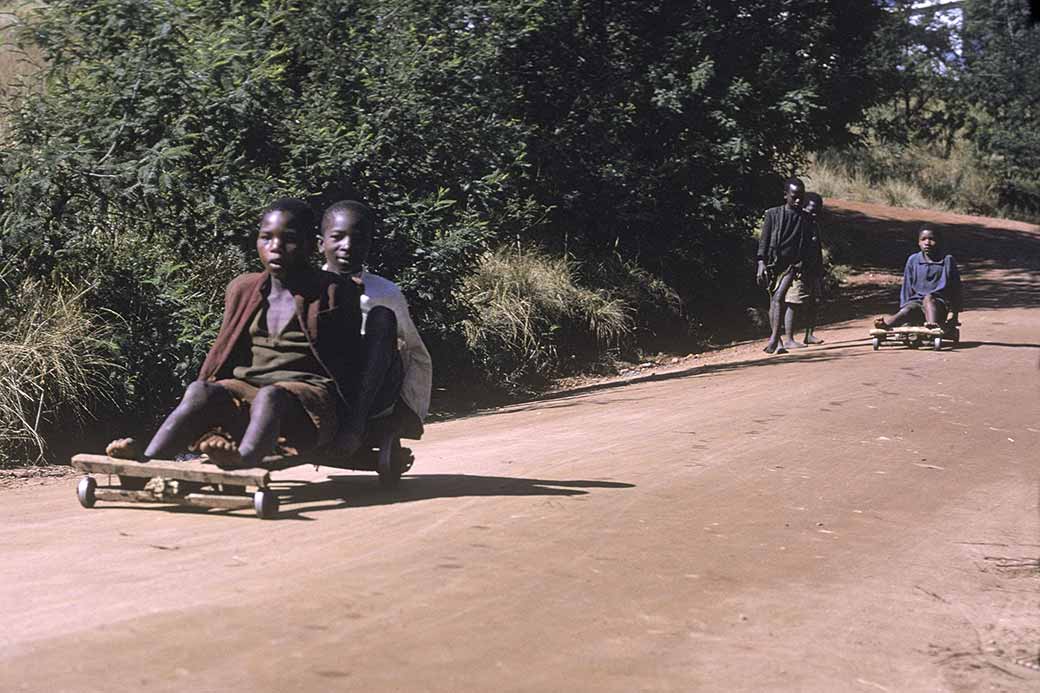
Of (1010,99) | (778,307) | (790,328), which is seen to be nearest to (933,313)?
(790,328)

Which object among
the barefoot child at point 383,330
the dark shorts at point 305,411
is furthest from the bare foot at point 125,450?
the barefoot child at point 383,330

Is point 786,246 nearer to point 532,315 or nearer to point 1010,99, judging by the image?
point 532,315

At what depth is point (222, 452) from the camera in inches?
277

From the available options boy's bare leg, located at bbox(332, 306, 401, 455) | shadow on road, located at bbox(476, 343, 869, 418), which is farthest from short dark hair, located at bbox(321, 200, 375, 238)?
shadow on road, located at bbox(476, 343, 869, 418)

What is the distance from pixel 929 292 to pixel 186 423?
43.8 ft

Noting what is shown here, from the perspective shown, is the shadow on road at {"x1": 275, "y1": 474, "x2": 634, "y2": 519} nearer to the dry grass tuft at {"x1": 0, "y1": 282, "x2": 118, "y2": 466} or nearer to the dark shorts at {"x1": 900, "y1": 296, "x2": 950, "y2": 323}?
the dry grass tuft at {"x1": 0, "y1": 282, "x2": 118, "y2": 466}

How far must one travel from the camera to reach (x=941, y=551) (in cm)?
748

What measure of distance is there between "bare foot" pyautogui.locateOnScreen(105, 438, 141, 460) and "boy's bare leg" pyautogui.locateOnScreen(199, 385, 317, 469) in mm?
381

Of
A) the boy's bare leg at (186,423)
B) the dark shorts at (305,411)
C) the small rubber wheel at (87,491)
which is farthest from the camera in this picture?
the small rubber wheel at (87,491)

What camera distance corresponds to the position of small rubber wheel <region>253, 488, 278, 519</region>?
6.98 metres

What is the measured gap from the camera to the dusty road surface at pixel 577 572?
4820mm

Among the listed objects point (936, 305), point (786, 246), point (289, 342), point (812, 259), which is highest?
point (786, 246)

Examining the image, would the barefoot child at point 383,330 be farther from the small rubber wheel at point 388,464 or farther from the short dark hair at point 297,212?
the short dark hair at point 297,212

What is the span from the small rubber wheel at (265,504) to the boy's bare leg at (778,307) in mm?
11760
